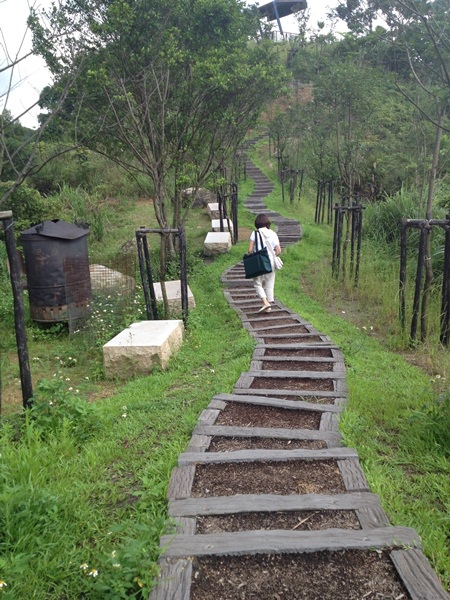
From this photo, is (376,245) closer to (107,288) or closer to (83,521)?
(107,288)

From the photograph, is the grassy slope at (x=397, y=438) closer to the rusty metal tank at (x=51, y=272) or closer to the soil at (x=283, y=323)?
the soil at (x=283, y=323)

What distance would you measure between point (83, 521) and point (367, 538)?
4.73 feet

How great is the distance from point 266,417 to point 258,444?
0.45 meters

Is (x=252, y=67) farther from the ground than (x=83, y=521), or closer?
farther from the ground

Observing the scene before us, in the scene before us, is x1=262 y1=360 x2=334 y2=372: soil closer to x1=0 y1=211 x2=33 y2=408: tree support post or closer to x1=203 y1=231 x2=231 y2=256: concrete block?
x1=0 y1=211 x2=33 y2=408: tree support post

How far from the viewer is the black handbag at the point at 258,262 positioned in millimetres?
6703

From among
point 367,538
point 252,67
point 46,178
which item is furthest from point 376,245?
point 46,178

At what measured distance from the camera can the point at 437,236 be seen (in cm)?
886

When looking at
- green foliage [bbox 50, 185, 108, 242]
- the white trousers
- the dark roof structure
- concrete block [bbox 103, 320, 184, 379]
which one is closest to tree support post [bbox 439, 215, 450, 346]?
the white trousers

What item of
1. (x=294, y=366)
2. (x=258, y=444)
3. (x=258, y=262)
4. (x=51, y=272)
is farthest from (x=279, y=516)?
(x=51, y=272)

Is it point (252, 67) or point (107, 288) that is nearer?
point (107, 288)

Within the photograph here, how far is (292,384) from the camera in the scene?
4.49m

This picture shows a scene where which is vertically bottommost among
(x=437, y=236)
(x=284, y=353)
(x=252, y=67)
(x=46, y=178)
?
(x=284, y=353)


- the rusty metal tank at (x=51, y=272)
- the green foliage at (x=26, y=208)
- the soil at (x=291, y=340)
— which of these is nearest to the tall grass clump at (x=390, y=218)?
the soil at (x=291, y=340)
